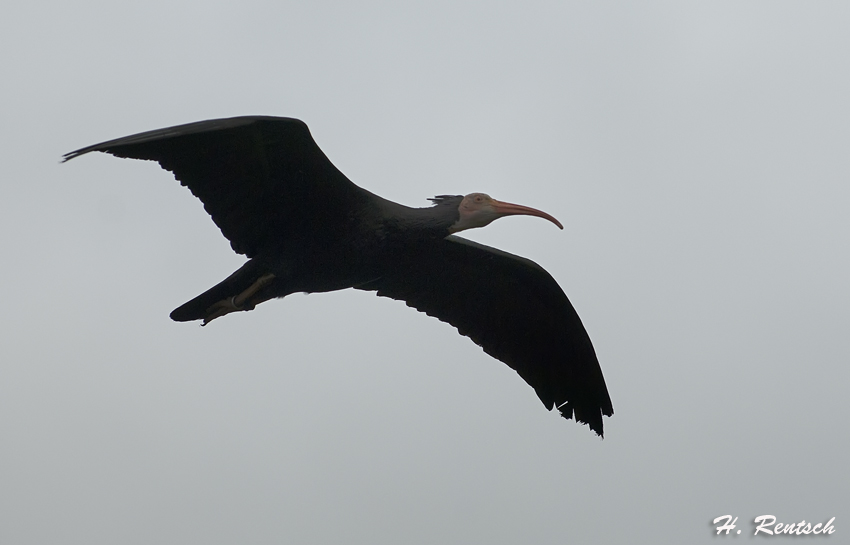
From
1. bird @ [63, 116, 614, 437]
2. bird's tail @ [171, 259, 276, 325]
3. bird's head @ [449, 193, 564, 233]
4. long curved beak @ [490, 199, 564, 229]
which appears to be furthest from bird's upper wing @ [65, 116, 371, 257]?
long curved beak @ [490, 199, 564, 229]

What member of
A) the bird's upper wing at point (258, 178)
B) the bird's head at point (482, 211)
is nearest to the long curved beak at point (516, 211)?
the bird's head at point (482, 211)

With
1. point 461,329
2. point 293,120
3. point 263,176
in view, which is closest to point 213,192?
point 263,176

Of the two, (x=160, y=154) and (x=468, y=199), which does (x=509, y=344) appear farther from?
(x=160, y=154)

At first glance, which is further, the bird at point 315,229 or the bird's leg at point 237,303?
the bird's leg at point 237,303

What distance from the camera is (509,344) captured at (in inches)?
440

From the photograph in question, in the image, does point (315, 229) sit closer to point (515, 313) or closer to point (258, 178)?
point (258, 178)

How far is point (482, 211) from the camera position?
9422 mm

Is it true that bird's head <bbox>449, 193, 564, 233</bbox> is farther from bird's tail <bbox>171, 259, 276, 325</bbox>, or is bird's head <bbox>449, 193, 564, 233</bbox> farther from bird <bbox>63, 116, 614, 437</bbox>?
bird's tail <bbox>171, 259, 276, 325</bbox>

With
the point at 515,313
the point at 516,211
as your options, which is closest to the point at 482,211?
the point at 516,211

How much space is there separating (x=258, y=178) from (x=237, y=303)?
132 centimetres

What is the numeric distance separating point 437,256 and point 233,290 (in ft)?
6.59

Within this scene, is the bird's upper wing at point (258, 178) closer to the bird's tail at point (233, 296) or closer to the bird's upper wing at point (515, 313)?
the bird's tail at point (233, 296)

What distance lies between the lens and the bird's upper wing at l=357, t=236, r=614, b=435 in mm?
10492

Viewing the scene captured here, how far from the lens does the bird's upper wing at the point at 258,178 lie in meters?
8.70
